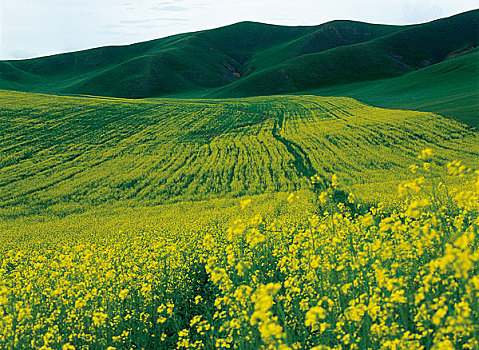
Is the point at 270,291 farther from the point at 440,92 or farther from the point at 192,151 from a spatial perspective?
the point at 440,92

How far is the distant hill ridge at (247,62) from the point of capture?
328 feet

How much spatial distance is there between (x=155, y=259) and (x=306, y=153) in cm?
2104

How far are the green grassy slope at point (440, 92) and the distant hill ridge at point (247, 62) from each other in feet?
73.3

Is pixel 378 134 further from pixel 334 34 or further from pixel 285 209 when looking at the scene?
pixel 334 34

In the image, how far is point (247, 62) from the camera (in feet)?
490

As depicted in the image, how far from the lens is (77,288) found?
7.54 meters

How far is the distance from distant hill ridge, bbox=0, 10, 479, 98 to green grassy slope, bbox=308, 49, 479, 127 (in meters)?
22.3

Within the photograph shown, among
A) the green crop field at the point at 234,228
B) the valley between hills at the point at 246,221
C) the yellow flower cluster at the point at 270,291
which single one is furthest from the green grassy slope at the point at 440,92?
the yellow flower cluster at the point at 270,291

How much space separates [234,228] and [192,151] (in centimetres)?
2714

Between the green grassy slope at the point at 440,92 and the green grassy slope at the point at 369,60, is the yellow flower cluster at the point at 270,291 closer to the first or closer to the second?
the green grassy slope at the point at 440,92

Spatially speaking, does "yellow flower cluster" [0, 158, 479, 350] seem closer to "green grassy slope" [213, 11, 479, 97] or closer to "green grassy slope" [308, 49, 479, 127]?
"green grassy slope" [308, 49, 479, 127]

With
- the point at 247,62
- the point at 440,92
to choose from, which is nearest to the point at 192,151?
the point at 440,92

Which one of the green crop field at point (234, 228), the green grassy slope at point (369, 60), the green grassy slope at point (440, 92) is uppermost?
the green grassy slope at point (369, 60)

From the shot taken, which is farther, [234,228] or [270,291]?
[234,228]
